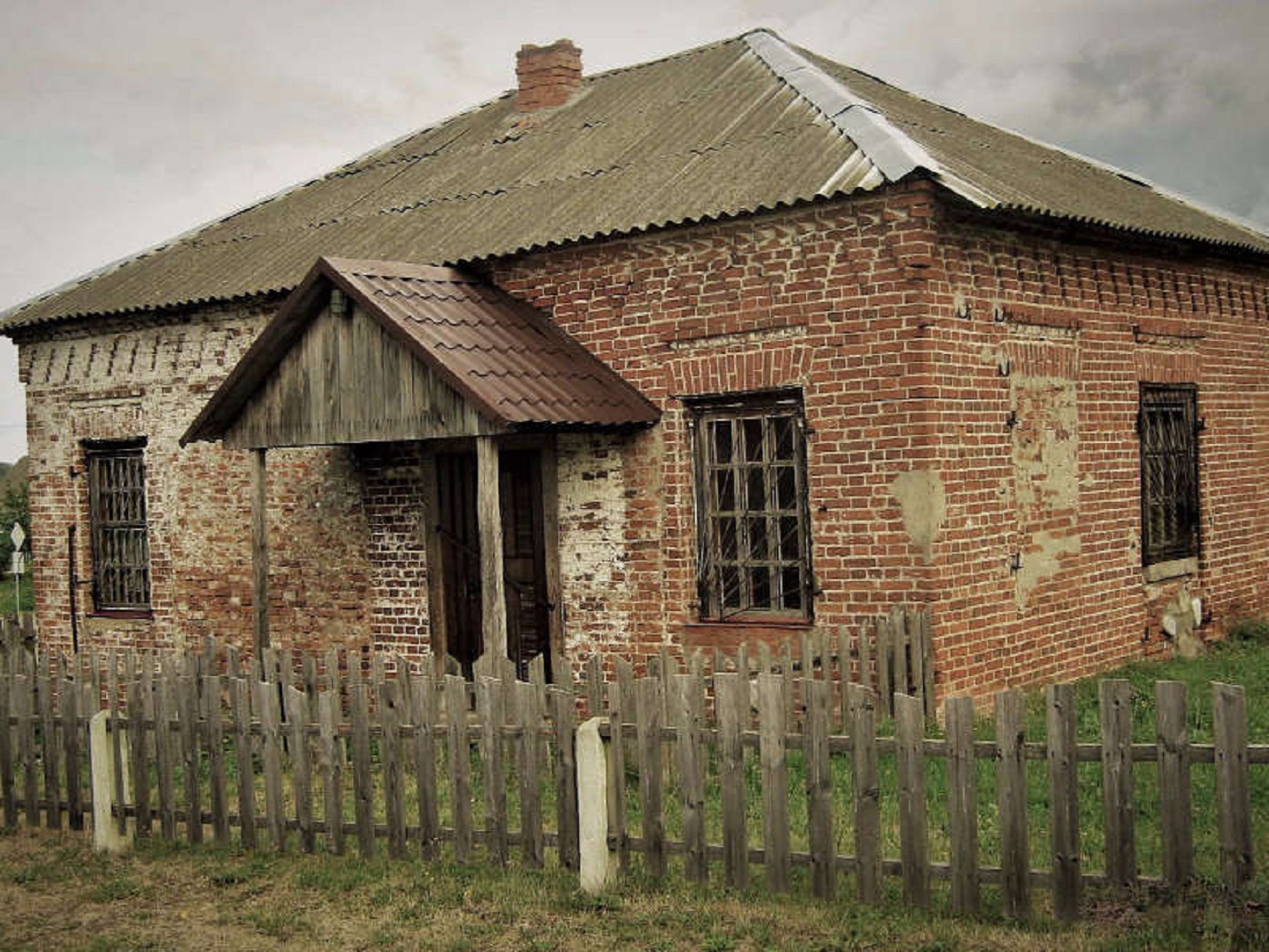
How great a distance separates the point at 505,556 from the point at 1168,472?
5823mm

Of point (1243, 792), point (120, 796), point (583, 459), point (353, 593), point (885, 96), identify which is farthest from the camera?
point (885, 96)

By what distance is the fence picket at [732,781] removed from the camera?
6.45 metres

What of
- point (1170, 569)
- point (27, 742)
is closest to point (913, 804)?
point (27, 742)

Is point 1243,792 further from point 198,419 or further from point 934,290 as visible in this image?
point 198,419

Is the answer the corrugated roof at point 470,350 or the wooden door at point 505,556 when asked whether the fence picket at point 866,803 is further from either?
the wooden door at point 505,556

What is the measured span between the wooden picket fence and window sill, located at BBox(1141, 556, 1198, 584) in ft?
14.3

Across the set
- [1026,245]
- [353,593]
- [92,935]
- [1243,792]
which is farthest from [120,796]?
[1026,245]

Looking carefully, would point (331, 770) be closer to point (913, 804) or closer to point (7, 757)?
point (7, 757)

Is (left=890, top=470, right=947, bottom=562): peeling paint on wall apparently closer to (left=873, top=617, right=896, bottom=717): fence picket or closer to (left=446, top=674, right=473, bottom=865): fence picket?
(left=873, top=617, right=896, bottom=717): fence picket

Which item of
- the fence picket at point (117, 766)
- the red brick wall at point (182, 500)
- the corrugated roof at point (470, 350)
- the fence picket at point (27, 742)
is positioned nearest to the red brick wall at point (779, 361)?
the corrugated roof at point (470, 350)

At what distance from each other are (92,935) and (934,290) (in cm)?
639

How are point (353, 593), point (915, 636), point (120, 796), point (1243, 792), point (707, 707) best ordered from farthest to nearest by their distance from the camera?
point (353, 593)
point (707, 707)
point (915, 636)
point (120, 796)
point (1243, 792)

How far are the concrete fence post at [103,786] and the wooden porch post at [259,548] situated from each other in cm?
317

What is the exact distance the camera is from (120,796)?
8.16 m
